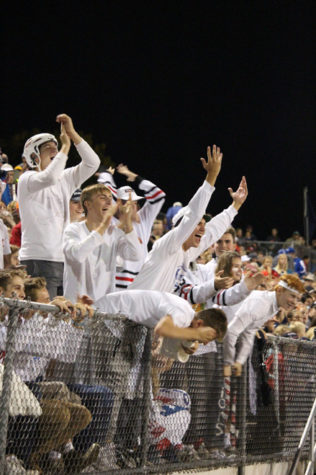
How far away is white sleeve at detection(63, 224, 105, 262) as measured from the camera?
5.81 metres

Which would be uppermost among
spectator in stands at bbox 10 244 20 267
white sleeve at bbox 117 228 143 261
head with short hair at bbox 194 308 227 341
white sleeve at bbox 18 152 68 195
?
white sleeve at bbox 18 152 68 195

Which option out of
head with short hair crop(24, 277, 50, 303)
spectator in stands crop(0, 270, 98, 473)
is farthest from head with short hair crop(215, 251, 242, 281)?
spectator in stands crop(0, 270, 98, 473)

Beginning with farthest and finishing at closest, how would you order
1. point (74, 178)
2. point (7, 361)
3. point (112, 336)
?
point (74, 178) → point (112, 336) → point (7, 361)

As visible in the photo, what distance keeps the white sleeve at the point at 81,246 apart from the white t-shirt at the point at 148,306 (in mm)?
357

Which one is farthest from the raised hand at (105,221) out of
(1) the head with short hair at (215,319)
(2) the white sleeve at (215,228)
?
(2) the white sleeve at (215,228)

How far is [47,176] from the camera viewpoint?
6680 millimetres

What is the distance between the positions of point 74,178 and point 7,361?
2.93 metres

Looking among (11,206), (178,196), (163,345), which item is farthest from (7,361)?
(178,196)

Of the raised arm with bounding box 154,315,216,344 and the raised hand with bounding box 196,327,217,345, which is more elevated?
the raised arm with bounding box 154,315,216,344

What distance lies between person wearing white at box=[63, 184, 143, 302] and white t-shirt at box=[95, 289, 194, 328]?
1.20ft

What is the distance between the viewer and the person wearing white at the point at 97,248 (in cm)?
621

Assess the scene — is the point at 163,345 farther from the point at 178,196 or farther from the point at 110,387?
the point at 178,196

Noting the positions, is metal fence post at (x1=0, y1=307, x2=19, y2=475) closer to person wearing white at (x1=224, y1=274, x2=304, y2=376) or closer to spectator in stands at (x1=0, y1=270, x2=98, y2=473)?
spectator in stands at (x1=0, y1=270, x2=98, y2=473)

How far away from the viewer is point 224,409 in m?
7.04
